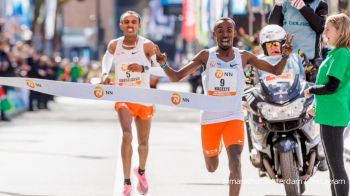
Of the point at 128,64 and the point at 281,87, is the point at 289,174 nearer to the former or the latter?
the point at 281,87

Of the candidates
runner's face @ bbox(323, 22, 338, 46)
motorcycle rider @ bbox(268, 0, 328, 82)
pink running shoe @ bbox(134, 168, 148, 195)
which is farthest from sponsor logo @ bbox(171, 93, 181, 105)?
motorcycle rider @ bbox(268, 0, 328, 82)

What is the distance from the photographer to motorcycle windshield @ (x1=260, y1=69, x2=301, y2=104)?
10.8m

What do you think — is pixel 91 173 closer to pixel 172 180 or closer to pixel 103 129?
pixel 172 180

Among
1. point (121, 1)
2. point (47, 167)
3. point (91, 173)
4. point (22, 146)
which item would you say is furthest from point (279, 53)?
point (121, 1)

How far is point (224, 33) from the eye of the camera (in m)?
10.5

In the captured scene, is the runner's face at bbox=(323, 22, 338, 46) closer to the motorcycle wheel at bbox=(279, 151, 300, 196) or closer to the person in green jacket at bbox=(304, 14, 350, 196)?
the person in green jacket at bbox=(304, 14, 350, 196)

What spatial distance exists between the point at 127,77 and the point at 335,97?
289cm

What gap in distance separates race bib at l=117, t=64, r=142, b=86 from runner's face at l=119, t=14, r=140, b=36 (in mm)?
323

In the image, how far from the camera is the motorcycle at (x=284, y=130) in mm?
10680

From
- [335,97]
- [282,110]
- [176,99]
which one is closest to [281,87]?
[282,110]

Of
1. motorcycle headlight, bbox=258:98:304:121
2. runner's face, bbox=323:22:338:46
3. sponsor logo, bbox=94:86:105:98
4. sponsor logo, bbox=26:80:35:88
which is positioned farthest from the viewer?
sponsor logo, bbox=26:80:35:88

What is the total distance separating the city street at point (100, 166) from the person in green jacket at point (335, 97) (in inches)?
97.4

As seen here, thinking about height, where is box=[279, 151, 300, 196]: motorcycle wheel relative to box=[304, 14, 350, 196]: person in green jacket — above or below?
below

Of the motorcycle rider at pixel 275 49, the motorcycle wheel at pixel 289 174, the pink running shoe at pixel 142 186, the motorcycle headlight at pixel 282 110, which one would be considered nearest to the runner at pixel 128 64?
the pink running shoe at pixel 142 186
